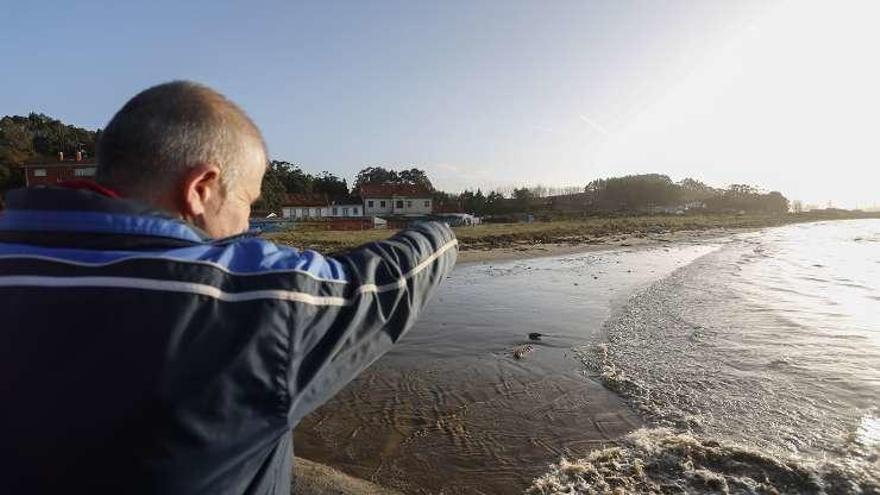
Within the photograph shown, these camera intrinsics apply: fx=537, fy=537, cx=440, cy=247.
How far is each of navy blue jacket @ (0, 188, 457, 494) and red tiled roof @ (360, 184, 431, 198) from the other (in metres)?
68.6

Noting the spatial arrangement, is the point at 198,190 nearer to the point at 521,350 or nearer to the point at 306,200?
the point at 521,350

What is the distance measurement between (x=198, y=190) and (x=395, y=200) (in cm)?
6842

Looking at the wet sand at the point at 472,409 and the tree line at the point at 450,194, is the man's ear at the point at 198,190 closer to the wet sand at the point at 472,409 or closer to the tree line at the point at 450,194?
the wet sand at the point at 472,409

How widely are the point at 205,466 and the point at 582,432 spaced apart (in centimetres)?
598

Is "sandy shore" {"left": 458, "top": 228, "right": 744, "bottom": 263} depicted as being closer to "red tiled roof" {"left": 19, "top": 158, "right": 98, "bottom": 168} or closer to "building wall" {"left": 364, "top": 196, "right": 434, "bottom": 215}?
"building wall" {"left": 364, "top": 196, "right": 434, "bottom": 215}

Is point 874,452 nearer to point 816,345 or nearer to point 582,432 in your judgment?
point 582,432

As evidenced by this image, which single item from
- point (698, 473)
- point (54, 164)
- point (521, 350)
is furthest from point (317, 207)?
point (698, 473)

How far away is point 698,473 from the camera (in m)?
5.25

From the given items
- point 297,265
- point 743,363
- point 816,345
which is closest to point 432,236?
point 297,265

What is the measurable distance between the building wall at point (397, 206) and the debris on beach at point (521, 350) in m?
58.6

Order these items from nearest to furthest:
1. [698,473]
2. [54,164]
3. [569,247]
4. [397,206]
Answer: [698,473] → [569,247] → [54,164] → [397,206]

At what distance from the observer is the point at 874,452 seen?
575cm

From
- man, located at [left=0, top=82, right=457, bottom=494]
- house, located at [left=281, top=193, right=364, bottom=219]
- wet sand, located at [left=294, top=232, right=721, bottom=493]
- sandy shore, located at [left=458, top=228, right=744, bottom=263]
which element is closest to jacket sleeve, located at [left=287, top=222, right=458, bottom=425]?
man, located at [left=0, top=82, right=457, bottom=494]

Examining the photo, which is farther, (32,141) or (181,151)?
(32,141)
